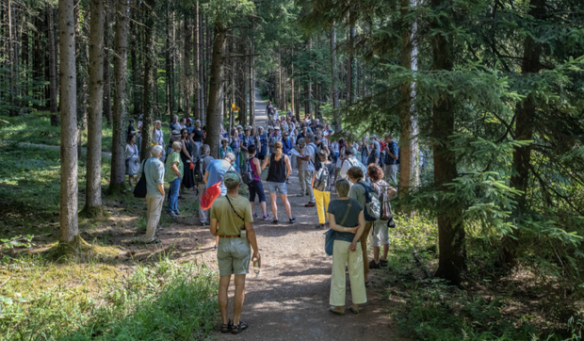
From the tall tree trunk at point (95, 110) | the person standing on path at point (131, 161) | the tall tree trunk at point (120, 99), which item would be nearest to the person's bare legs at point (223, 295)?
the tall tree trunk at point (95, 110)

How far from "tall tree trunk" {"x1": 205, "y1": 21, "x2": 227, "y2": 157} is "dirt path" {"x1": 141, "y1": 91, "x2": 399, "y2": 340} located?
135 inches

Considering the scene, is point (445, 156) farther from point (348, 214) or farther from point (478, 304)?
point (478, 304)

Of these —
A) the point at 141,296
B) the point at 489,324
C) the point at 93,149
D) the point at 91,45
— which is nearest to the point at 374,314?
the point at 489,324

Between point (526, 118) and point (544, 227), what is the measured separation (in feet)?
6.09

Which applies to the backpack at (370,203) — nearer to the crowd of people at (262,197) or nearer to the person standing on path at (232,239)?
the crowd of people at (262,197)

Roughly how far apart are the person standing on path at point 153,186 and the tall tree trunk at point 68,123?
4.61ft

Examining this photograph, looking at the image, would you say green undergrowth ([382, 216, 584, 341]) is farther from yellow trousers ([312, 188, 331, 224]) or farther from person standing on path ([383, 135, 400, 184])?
person standing on path ([383, 135, 400, 184])

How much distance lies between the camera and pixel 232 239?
16.9 feet

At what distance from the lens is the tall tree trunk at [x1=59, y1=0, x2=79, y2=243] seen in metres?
7.13

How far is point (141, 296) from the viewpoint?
6.05 metres

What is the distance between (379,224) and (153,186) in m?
4.46

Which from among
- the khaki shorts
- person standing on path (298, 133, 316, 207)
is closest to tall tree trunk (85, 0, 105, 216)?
the khaki shorts

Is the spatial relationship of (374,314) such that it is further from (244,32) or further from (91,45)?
(244,32)

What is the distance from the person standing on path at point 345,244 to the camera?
5.65 metres
